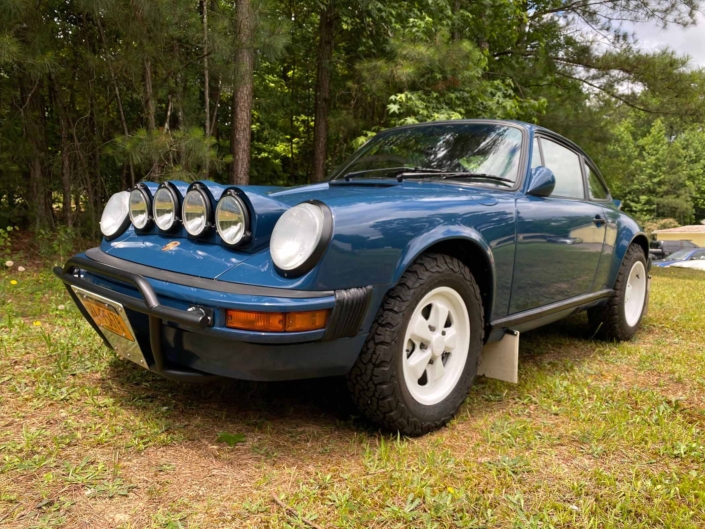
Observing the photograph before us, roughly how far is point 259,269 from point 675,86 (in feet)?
42.8

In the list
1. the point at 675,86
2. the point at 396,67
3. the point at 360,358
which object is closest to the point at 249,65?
the point at 396,67

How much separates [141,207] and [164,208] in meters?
0.21

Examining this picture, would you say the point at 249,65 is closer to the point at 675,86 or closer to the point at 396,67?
the point at 396,67

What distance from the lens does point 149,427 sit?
2121 mm

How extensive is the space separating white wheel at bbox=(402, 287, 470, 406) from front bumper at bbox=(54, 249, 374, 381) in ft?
1.05

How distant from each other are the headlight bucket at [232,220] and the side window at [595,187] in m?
2.67

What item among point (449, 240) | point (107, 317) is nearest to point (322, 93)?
point (449, 240)

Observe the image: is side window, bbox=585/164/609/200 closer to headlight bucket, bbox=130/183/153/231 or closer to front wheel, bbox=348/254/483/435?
front wheel, bbox=348/254/483/435

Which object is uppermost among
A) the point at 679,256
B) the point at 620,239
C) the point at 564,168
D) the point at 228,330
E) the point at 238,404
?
the point at 564,168

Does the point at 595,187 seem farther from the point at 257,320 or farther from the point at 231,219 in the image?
the point at 257,320

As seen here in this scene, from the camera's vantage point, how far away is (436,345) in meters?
2.22

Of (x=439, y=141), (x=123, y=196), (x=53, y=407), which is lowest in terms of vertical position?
(x=53, y=407)

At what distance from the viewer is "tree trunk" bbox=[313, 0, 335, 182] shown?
Answer: 33.6 ft

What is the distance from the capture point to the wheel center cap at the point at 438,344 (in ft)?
7.27
